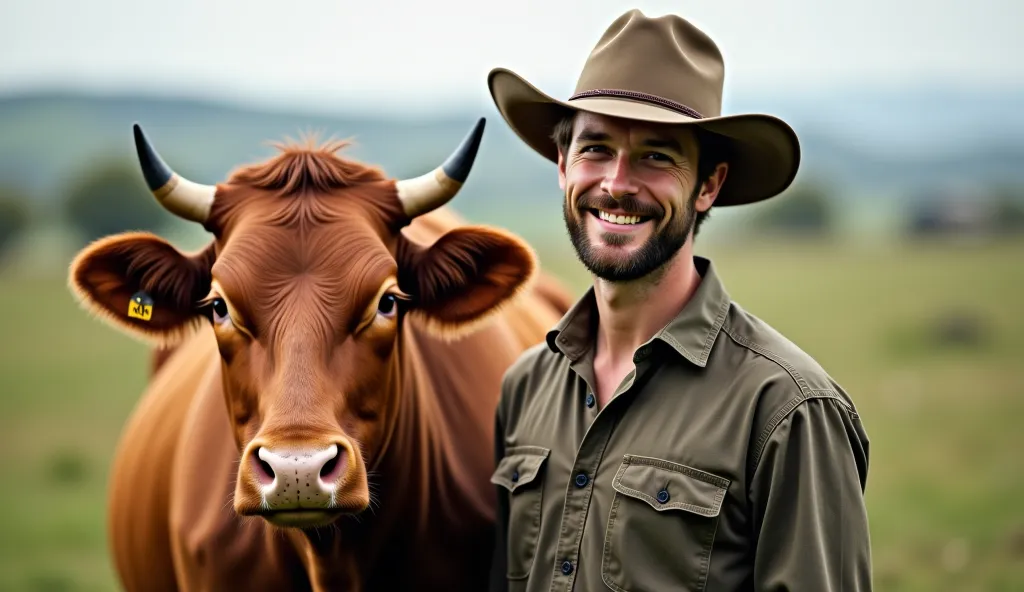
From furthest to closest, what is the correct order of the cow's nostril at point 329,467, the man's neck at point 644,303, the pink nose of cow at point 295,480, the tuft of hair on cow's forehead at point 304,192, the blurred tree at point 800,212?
the blurred tree at point 800,212 < the tuft of hair on cow's forehead at point 304,192 < the man's neck at point 644,303 < the cow's nostril at point 329,467 < the pink nose of cow at point 295,480

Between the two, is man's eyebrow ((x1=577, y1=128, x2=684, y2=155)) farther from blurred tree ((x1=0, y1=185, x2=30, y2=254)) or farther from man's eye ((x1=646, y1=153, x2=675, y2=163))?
blurred tree ((x1=0, y1=185, x2=30, y2=254))

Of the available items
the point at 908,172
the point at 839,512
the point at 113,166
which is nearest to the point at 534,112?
the point at 839,512

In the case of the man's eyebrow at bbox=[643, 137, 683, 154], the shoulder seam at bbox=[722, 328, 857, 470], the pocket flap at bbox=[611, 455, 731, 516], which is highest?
the man's eyebrow at bbox=[643, 137, 683, 154]

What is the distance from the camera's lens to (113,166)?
7069cm

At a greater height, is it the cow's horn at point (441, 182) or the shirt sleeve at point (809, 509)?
the cow's horn at point (441, 182)

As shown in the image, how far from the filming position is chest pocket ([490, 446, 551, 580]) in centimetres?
392

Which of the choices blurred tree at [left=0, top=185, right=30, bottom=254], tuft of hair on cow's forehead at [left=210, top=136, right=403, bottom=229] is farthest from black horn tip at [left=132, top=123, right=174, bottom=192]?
blurred tree at [left=0, top=185, right=30, bottom=254]

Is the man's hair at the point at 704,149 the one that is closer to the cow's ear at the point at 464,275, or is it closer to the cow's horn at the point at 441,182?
the cow's horn at the point at 441,182

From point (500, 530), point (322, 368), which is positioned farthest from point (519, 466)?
point (322, 368)

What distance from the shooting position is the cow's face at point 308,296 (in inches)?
141

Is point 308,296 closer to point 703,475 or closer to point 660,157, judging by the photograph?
point 660,157

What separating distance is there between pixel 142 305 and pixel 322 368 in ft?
3.38

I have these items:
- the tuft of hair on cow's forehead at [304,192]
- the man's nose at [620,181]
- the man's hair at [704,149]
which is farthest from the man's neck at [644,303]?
the tuft of hair on cow's forehead at [304,192]

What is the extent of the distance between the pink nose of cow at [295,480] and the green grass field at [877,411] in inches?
255
